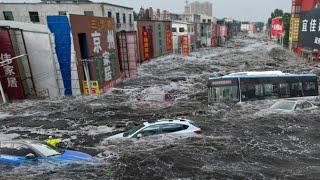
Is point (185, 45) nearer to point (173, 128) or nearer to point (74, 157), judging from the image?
point (173, 128)

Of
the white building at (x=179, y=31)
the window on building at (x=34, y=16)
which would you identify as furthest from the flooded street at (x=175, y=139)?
the white building at (x=179, y=31)

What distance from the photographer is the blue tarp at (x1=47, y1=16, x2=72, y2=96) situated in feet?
101

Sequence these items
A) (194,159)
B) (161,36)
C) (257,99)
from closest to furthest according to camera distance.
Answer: (194,159), (257,99), (161,36)

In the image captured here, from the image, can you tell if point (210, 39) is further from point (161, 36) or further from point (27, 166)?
point (27, 166)

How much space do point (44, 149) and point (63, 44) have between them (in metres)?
18.6

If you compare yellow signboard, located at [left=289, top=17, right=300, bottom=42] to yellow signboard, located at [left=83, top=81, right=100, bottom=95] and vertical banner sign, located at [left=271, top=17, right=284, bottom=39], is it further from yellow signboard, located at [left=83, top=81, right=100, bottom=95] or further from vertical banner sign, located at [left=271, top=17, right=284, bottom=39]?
yellow signboard, located at [left=83, top=81, right=100, bottom=95]

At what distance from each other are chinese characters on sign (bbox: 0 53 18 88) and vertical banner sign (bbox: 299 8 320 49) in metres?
40.8

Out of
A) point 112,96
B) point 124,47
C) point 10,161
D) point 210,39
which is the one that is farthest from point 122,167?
point 210,39

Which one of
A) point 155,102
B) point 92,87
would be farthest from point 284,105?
point 92,87

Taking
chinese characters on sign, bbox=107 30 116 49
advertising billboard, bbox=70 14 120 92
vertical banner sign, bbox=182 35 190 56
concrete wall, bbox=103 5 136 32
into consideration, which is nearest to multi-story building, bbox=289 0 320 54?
vertical banner sign, bbox=182 35 190 56

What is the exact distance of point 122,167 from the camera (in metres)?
15.3

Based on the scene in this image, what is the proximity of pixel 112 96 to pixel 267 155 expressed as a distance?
64.7 ft

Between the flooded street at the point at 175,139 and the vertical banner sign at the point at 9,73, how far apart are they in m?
1.22

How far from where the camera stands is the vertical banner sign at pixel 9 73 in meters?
30.0
